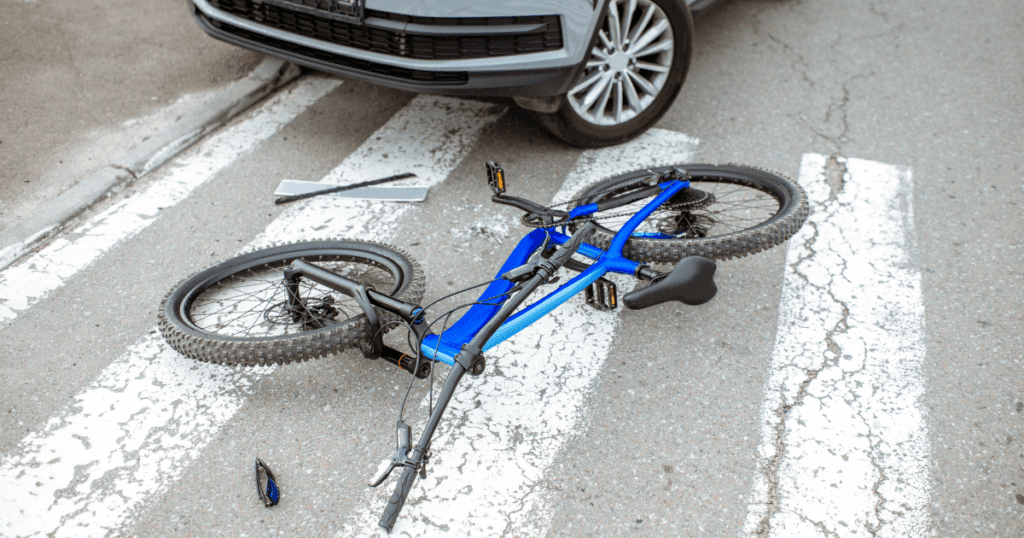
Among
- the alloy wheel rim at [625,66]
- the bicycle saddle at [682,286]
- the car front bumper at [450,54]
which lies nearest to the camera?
the bicycle saddle at [682,286]

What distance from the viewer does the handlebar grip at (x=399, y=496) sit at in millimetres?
2439

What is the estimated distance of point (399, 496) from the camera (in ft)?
8.00

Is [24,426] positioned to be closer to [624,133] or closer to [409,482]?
[409,482]

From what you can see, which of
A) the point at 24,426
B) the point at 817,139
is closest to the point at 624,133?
the point at 817,139

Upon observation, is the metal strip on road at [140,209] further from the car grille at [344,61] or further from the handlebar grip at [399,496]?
the handlebar grip at [399,496]

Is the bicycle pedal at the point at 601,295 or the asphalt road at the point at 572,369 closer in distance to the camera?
the asphalt road at the point at 572,369

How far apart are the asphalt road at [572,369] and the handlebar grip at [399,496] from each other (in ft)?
0.41

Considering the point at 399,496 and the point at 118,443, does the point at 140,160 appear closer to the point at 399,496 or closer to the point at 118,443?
the point at 118,443

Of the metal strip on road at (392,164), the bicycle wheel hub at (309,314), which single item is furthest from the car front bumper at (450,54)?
the bicycle wheel hub at (309,314)

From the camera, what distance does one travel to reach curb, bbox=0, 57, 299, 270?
4043 mm

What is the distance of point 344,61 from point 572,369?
2.22m

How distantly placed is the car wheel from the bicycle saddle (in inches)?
64.2

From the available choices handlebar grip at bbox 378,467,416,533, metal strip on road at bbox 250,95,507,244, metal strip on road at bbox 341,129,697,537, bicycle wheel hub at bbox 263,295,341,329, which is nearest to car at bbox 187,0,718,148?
metal strip on road at bbox 250,95,507,244

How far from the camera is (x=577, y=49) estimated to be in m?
4.18
